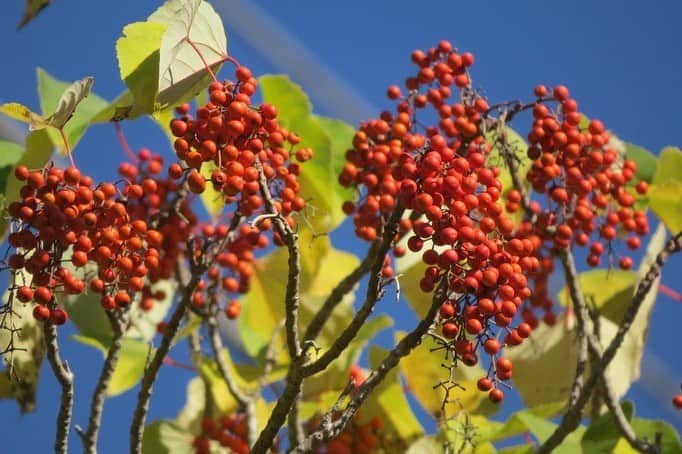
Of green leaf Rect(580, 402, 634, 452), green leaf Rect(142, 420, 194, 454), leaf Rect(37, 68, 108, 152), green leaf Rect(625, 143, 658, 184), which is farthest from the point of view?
green leaf Rect(625, 143, 658, 184)

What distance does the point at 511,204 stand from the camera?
3.15 ft

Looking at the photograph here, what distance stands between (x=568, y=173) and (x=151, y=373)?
38 cm

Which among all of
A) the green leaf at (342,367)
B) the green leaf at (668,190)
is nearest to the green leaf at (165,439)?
the green leaf at (342,367)

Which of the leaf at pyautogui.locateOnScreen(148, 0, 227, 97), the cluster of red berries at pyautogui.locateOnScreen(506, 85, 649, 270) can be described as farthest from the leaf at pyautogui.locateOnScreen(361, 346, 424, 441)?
the leaf at pyautogui.locateOnScreen(148, 0, 227, 97)

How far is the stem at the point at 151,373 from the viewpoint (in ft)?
2.52

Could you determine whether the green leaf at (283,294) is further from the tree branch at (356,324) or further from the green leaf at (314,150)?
the tree branch at (356,324)

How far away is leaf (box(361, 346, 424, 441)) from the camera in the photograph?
1.14 meters

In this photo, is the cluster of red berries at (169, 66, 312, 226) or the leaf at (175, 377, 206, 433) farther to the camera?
the leaf at (175, 377, 206, 433)

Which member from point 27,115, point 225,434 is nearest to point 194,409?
point 225,434

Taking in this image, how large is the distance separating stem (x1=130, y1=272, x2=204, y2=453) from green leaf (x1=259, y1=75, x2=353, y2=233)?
21cm

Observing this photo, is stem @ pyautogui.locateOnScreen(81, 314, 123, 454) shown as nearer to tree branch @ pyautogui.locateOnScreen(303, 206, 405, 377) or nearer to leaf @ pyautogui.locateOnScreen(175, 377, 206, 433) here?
tree branch @ pyautogui.locateOnScreen(303, 206, 405, 377)

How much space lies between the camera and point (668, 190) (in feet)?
3.63

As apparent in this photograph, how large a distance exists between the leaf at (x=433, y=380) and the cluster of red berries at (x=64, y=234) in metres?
0.42

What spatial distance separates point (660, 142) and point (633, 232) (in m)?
1.65
